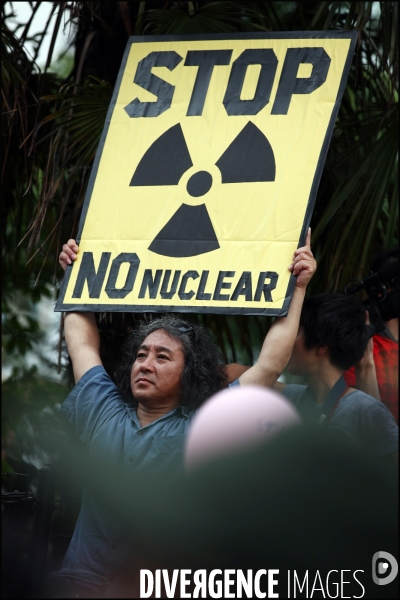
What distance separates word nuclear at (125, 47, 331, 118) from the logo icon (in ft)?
5.40

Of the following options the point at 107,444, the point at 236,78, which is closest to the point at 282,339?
the point at 107,444

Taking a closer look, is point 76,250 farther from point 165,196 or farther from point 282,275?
point 282,275

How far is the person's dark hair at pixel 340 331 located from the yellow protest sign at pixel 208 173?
0.77ft

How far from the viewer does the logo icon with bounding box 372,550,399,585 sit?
5.83ft

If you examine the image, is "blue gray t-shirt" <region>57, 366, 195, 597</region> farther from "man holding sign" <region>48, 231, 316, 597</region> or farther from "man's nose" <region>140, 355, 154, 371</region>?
"man's nose" <region>140, 355, 154, 371</region>

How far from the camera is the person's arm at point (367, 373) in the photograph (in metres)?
2.92

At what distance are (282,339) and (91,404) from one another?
1.99ft

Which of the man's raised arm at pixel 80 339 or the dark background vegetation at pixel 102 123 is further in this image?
the dark background vegetation at pixel 102 123

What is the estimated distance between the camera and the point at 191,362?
9.23 ft

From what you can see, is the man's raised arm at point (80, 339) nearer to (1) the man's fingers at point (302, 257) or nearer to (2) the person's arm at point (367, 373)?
(1) the man's fingers at point (302, 257)

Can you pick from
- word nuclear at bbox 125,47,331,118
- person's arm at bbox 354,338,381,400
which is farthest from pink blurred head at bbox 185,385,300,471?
word nuclear at bbox 125,47,331,118

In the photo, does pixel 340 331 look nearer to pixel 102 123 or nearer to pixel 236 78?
pixel 236 78

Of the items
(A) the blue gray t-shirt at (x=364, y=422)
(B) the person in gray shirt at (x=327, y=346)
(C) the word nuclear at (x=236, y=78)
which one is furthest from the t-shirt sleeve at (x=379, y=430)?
(C) the word nuclear at (x=236, y=78)

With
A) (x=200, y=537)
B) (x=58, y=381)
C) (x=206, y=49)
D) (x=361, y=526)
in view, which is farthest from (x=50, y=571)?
(x=58, y=381)
